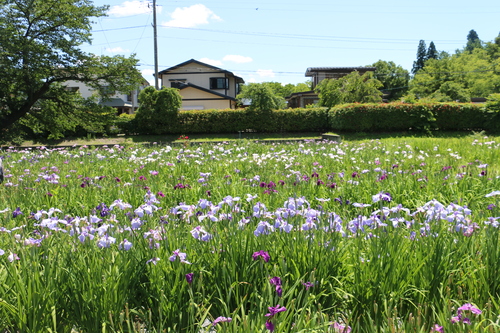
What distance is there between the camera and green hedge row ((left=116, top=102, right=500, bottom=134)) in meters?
19.6

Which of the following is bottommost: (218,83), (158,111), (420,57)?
(158,111)

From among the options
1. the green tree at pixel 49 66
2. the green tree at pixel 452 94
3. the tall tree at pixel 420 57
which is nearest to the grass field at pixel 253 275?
the green tree at pixel 49 66

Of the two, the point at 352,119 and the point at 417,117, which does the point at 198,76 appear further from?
the point at 417,117

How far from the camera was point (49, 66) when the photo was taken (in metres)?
17.6

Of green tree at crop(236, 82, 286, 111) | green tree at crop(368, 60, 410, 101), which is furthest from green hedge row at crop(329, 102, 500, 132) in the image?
green tree at crop(368, 60, 410, 101)

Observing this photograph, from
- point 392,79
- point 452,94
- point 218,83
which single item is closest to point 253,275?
point 218,83

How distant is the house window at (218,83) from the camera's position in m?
45.1

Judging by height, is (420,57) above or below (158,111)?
above

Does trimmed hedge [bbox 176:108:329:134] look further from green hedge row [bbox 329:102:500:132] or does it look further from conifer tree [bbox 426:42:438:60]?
conifer tree [bbox 426:42:438:60]

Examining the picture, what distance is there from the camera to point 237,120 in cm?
2402

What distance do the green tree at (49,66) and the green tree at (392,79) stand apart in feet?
182

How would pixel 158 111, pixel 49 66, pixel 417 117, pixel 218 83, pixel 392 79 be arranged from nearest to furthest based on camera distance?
pixel 49 66, pixel 417 117, pixel 158 111, pixel 218 83, pixel 392 79

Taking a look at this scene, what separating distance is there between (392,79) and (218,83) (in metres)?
35.4

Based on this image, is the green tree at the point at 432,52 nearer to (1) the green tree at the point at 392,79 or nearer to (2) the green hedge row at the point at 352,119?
(1) the green tree at the point at 392,79
